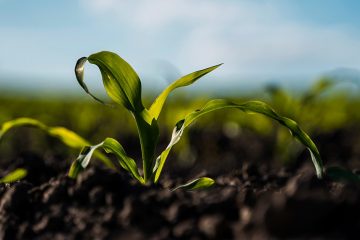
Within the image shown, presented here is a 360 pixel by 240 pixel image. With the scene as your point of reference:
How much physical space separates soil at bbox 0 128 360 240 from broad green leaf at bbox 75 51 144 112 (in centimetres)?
26

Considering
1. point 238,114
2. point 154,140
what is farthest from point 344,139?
point 154,140

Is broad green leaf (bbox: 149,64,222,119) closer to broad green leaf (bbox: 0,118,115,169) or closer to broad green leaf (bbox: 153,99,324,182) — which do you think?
broad green leaf (bbox: 153,99,324,182)

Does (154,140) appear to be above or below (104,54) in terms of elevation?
below

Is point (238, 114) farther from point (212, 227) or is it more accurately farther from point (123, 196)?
point (212, 227)

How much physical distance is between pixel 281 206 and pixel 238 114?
16.3 feet

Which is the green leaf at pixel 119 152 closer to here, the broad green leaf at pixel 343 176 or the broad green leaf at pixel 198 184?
the broad green leaf at pixel 198 184

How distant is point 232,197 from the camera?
5.21 ft

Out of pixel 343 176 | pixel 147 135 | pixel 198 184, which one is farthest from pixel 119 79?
pixel 343 176

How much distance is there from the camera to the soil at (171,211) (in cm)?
120

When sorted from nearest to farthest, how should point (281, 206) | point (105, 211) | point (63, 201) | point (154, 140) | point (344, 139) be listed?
point (281, 206) → point (105, 211) → point (63, 201) → point (154, 140) → point (344, 139)

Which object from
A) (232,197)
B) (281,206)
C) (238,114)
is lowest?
(238,114)

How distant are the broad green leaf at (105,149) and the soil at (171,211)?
2.0 inches

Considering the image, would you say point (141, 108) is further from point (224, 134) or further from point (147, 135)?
point (224, 134)

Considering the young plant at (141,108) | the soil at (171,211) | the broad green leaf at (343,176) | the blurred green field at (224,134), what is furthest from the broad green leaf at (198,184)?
the blurred green field at (224,134)
